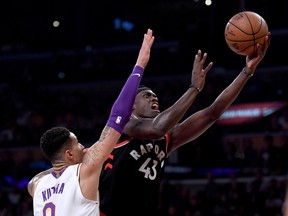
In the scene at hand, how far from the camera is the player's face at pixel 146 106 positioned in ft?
18.4

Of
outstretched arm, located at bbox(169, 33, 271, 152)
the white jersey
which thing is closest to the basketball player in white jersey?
the white jersey

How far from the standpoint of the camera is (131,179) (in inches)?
213

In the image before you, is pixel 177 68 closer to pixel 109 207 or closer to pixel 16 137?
pixel 16 137

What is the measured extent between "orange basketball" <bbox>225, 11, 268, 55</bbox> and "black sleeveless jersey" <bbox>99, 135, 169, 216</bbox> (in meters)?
1.18

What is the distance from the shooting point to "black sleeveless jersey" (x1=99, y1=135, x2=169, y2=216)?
5359mm

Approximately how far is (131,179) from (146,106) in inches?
26.5

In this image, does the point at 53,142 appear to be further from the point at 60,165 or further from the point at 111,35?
the point at 111,35

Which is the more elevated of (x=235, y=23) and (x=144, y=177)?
(x=235, y=23)

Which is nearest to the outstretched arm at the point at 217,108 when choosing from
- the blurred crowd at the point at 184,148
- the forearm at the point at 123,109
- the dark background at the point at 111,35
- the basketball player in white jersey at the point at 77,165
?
the basketball player in white jersey at the point at 77,165

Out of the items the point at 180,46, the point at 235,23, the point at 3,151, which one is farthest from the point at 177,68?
the point at 235,23

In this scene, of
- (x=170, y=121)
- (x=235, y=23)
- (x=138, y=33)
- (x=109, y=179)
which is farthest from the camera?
(x=138, y=33)

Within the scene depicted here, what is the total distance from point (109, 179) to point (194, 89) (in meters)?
1.06

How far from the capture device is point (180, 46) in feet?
72.7

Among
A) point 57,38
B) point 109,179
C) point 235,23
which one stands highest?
point 57,38
